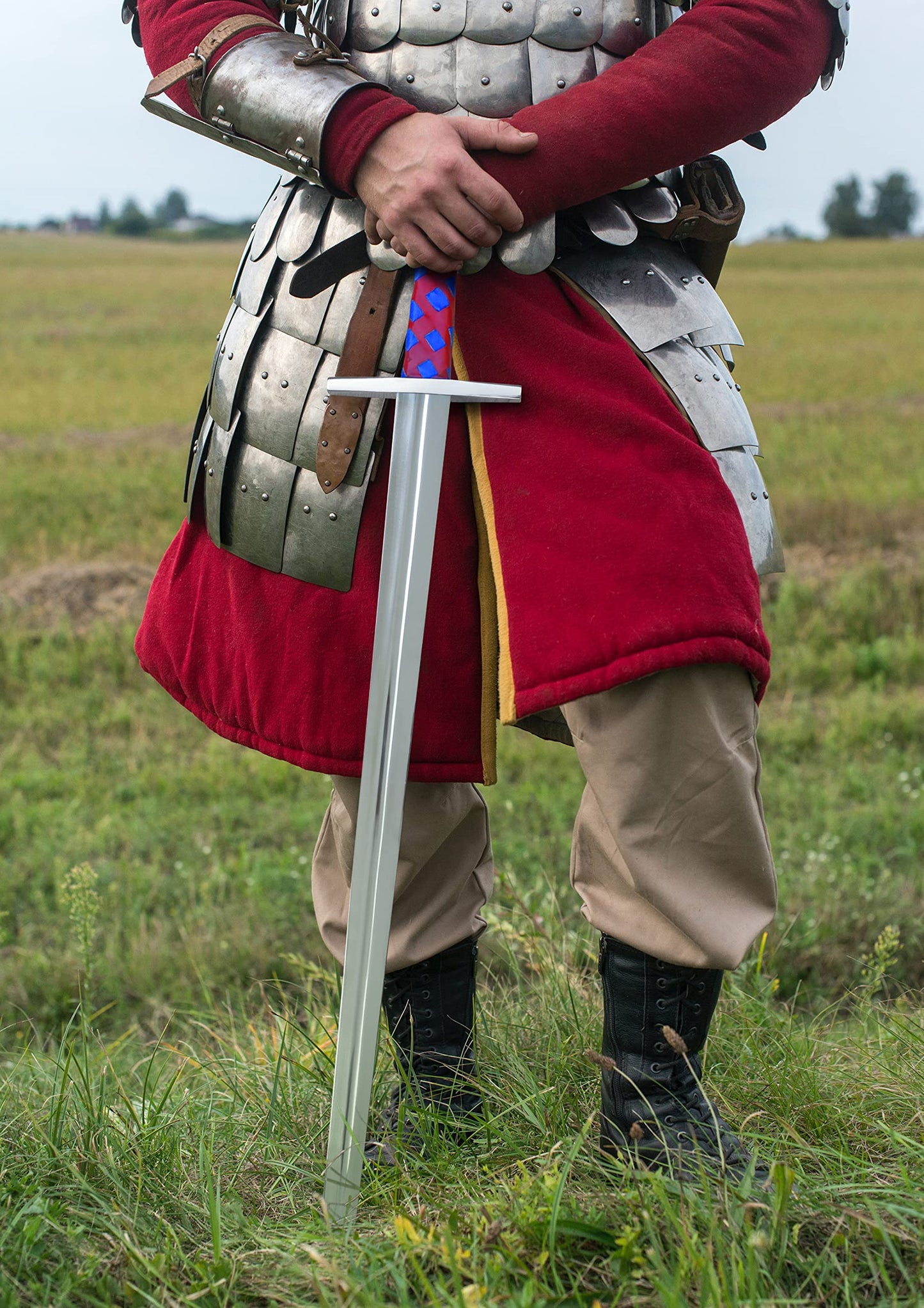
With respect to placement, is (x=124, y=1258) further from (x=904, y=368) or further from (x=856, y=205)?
(x=856, y=205)

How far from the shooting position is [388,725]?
1.41 meters

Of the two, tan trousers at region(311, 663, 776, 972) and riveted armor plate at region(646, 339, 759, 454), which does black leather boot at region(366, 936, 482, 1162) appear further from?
riveted armor plate at region(646, 339, 759, 454)

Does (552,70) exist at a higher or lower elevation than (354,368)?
higher

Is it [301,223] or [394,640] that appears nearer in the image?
[394,640]

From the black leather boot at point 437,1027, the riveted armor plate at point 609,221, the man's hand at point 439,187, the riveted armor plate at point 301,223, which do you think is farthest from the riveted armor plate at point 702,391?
the black leather boot at point 437,1027

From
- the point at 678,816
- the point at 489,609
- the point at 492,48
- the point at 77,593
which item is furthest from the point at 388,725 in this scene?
the point at 77,593

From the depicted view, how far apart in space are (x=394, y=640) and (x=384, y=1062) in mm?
826

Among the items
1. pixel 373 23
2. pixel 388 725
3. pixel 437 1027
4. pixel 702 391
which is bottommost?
pixel 437 1027

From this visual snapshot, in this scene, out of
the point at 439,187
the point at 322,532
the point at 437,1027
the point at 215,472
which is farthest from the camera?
the point at 437,1027

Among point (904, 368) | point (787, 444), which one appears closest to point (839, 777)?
point (787, 444)

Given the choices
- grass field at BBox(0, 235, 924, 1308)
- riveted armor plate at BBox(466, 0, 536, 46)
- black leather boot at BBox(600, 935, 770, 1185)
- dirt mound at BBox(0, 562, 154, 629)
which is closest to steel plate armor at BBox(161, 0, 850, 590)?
riveted armor plate at BBox(466, 0, 536, 46)

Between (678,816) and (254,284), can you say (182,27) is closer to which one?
(254,284)

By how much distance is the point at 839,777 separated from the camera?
3684 millimetres

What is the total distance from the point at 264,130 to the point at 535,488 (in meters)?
0.55
